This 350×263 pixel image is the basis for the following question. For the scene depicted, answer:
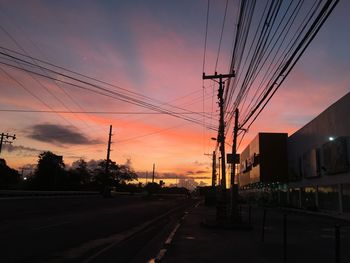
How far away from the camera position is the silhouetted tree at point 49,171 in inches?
3905

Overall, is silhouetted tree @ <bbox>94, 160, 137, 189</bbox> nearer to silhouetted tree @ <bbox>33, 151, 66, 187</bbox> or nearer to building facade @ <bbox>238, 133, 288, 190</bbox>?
silhouetted tree @ <bbox>33, 151, 66, 187</bbox>

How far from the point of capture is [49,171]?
10181 cm

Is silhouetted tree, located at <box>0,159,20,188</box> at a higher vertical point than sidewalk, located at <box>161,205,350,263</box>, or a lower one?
higher

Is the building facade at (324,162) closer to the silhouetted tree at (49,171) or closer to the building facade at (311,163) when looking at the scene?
the building facade at (311,163)

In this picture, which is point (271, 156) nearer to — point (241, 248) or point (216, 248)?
point (241, 248)

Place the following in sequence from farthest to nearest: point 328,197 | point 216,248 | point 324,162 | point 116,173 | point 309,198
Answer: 1. point 116,173
2. point 309,198
3. point 328,197
4. point 324,162
5. point 216,248

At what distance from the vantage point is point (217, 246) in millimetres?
14594

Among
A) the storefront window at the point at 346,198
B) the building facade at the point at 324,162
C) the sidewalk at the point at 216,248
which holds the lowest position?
the sidewalk at the point at 216,248

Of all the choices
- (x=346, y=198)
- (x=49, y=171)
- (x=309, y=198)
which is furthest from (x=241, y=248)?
(x=49, y=171)

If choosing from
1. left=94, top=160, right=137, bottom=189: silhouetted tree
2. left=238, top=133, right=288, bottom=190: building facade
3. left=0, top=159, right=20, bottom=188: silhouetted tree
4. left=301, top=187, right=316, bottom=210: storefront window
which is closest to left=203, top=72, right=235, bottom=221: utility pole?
left=301, top=187, right=316, bottom=210: storefront window

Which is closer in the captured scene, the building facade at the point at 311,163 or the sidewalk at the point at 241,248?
the sidewalk at the point at 241,248

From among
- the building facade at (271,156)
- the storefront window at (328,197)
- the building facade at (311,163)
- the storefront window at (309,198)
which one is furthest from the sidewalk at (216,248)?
the building facade at (271,156)

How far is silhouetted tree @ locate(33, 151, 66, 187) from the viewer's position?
99.2 meters

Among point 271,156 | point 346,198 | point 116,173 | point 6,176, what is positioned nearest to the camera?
point 346,198
